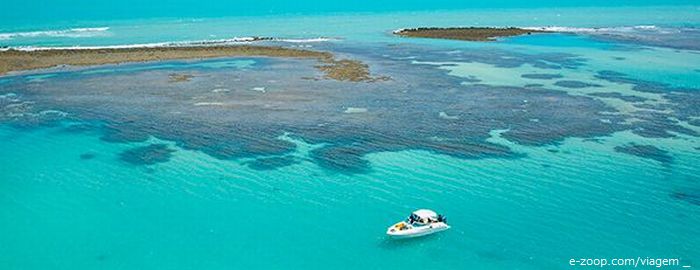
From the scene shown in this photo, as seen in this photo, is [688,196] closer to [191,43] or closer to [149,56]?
[149,56]

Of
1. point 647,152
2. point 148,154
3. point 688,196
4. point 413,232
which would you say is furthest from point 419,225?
point 148,154

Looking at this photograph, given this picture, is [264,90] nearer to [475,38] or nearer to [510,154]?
[510,154]

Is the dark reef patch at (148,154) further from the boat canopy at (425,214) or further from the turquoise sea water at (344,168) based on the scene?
the boat canopy at (425,214)

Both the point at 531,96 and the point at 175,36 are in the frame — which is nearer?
the point at 531,96

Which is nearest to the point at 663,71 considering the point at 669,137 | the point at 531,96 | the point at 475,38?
the point at 531,96

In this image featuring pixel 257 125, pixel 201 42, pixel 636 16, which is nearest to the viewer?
pixel 257 125

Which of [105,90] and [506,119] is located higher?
[105,90]

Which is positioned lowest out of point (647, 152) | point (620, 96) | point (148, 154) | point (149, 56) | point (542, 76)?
point (647, 152)
